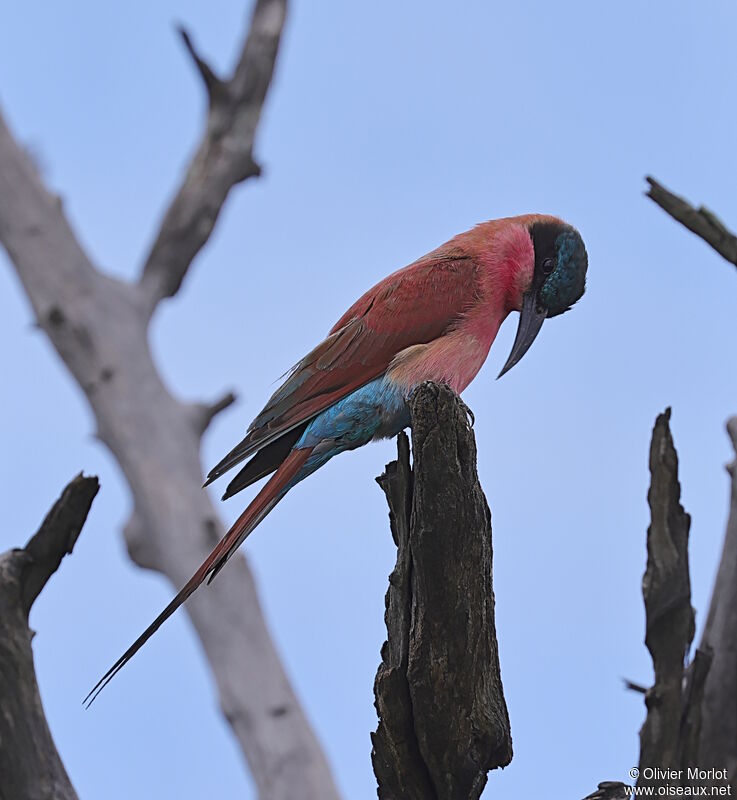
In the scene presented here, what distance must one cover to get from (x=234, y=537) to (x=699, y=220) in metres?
2.05

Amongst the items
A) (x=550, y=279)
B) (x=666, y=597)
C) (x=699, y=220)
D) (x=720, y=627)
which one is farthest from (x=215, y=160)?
(x=666, y=597)

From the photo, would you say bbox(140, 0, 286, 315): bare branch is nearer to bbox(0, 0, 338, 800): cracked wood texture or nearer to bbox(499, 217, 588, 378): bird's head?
bbox(0, 0, 338, 800): cracked wood texture

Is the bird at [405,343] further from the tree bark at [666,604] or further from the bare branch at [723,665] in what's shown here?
the tree bark at [666,604]

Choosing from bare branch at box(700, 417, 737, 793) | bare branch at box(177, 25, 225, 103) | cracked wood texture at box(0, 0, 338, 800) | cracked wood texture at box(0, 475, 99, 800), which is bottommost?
bare branch at box(700, 417, 737, 793)

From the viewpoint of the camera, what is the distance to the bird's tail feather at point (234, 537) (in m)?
3.95

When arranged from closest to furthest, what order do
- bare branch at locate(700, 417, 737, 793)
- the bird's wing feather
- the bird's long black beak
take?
bare branch at locate(700, 417, 737, 793) → the bird's wing feather → the bird's long black beak

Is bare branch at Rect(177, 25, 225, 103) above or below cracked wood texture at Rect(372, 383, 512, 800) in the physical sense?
above

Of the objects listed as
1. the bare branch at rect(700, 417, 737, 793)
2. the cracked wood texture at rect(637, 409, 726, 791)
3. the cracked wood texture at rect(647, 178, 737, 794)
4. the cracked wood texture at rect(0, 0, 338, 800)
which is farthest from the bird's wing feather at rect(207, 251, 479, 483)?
the cracked wood texture at rect(0, 0, 338, 800)

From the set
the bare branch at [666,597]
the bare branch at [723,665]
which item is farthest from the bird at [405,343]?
the bare branch at [666,597]

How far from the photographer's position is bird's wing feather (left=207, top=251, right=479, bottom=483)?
4699 millimetres

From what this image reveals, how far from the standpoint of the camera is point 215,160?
9070mm

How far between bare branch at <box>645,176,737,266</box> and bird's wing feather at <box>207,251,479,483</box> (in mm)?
820

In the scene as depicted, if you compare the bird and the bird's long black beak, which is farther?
the bird's long black beak

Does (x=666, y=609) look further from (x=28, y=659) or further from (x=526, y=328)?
(x=28, y=659)
